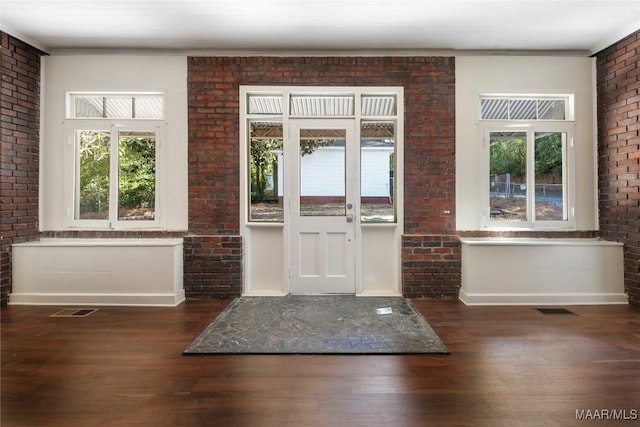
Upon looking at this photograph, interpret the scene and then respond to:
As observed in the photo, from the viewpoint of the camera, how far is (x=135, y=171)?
175 inches

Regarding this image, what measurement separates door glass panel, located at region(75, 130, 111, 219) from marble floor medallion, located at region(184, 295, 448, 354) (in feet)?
7.00

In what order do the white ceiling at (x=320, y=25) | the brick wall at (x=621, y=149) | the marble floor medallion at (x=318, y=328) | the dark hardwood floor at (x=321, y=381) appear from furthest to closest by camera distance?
the brick wall at (x=621, y=149), the white ceiling at (x=320, y=25), the marble floor medallion at (x=318, y=328), the dark hardwood floor at (x=321, y=381)

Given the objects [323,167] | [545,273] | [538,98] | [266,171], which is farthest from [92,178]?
[538,98]

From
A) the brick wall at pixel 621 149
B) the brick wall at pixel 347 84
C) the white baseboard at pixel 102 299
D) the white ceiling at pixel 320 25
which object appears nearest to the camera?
the white ceiling at pixel 320 25

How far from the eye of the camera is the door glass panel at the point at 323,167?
14.6 ft

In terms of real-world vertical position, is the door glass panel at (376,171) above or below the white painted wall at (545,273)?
above

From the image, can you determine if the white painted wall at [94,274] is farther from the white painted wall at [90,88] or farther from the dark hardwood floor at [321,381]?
the dark hardwood floor at [321,381]

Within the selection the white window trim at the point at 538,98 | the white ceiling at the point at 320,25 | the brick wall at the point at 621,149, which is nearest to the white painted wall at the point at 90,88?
the white ceiling at the point at 320,25

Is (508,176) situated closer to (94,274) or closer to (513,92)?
(513,92)

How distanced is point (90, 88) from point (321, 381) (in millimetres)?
4450

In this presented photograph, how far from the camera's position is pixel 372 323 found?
3.39 metres

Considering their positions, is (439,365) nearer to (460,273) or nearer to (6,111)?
(460,273)

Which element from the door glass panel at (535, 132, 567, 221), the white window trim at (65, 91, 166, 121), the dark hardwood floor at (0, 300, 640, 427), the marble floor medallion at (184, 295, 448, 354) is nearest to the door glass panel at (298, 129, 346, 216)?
the marble floor medallion at (184, 295, 448, 354)

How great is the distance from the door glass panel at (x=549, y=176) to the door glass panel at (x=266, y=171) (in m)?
3.25
